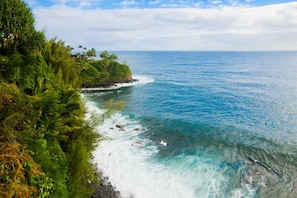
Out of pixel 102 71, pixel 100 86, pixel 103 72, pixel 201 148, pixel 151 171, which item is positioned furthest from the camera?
pixel 102 71

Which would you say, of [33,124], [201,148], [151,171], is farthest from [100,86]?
[33,124]

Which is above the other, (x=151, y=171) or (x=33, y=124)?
(x=33, y=124)

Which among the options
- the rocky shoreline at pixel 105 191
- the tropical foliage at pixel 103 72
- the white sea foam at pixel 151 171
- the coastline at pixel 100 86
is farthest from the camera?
the tropical foliage at pixel 103 72

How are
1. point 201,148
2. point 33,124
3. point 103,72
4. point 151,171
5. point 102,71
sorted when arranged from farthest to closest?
point 102,71
point 103,72
point 201,148
point 151,171
point 33,124

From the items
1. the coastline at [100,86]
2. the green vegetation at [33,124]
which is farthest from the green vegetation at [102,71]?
the green vegetation at [33,124]

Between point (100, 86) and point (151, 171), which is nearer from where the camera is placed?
point (151, 171)

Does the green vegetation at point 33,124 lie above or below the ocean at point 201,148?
above

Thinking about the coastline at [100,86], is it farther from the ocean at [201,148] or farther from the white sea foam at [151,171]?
the white sea foam at [151,171]

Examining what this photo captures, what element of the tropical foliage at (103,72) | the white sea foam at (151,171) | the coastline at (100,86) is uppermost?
the tropical foliage at (103,72)

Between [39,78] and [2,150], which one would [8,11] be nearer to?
[39,78]

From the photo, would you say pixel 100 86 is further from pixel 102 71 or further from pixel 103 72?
pixel 102 71

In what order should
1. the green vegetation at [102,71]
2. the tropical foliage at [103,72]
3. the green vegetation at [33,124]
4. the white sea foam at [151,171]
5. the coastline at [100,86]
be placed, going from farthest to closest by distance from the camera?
the tropical foliage at [103,72], the green vegetation at [102,71], the coastline at [100,86], the white sea foam at [151,171], the green vegetation at [33,124]
